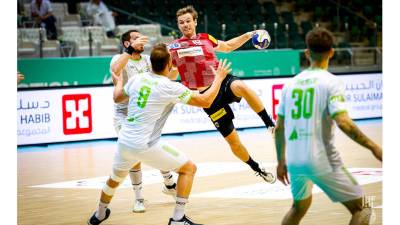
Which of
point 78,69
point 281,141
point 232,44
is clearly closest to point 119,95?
point 281,141

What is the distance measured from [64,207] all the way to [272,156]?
5.63 meters

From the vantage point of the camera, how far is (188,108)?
19.4 meters

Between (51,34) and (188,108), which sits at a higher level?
(51,34)

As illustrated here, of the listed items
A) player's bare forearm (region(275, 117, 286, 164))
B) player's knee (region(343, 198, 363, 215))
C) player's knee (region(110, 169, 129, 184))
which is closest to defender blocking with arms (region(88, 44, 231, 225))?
player's knee (region(110, 169, 129, 184))

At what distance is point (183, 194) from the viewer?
28.5 ft

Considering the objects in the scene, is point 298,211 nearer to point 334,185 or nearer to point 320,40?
point 334,185

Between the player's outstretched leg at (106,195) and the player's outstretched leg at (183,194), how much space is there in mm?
626

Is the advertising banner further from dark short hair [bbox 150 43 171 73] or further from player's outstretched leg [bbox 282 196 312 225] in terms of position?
player's outstretched leg [bbox 282 196 312 225]

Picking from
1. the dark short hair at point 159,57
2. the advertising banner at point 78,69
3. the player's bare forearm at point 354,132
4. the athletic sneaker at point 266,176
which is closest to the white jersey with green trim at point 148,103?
the dark short hair at point 159,57

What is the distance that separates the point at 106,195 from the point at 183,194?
37.1 inches

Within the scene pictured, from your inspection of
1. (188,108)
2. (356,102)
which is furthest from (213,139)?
(356,102)

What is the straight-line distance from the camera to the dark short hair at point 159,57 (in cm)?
835
